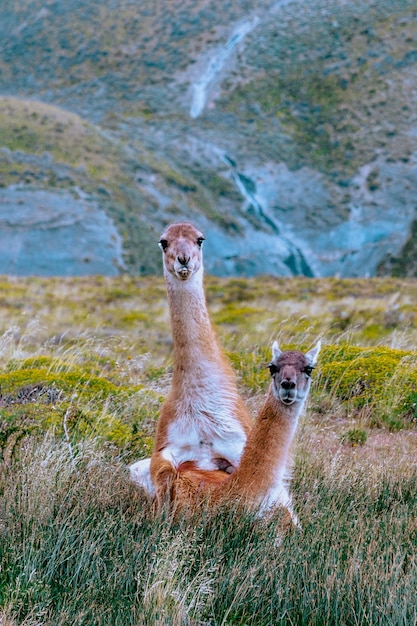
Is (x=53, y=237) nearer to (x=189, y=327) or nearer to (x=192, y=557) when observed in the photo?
(x=189, y=327)

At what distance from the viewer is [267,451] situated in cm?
480

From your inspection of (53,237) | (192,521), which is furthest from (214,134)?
(192,521)

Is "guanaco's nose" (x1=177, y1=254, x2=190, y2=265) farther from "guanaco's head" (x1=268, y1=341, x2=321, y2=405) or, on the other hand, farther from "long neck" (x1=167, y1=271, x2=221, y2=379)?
"guanaco's head" (x1=268, y1=341, x2=321, y2=405)

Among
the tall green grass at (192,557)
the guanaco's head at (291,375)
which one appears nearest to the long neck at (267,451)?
the guanaco's head at (291,375)

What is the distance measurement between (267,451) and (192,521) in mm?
581

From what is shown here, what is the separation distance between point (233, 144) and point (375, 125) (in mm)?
12899

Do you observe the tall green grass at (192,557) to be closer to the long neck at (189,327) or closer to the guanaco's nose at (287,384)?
the guanaco's nose at (287,384)

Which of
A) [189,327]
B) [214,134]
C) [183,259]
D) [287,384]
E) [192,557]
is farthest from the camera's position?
[214,134]

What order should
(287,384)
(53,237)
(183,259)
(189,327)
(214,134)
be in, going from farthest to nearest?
(214,134)
(53,237)
(189,327)
(183,259)
(287,384)

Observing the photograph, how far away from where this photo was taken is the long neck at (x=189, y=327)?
218 inches

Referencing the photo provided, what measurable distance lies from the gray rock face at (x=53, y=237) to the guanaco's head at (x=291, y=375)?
52788 millimetres

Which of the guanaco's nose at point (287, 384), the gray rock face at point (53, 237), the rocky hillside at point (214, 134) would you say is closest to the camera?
the guanaco's nose at point (287, 384)

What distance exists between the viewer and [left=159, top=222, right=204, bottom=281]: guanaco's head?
5491mm

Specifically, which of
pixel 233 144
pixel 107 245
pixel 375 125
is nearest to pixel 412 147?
pixel 375 125
